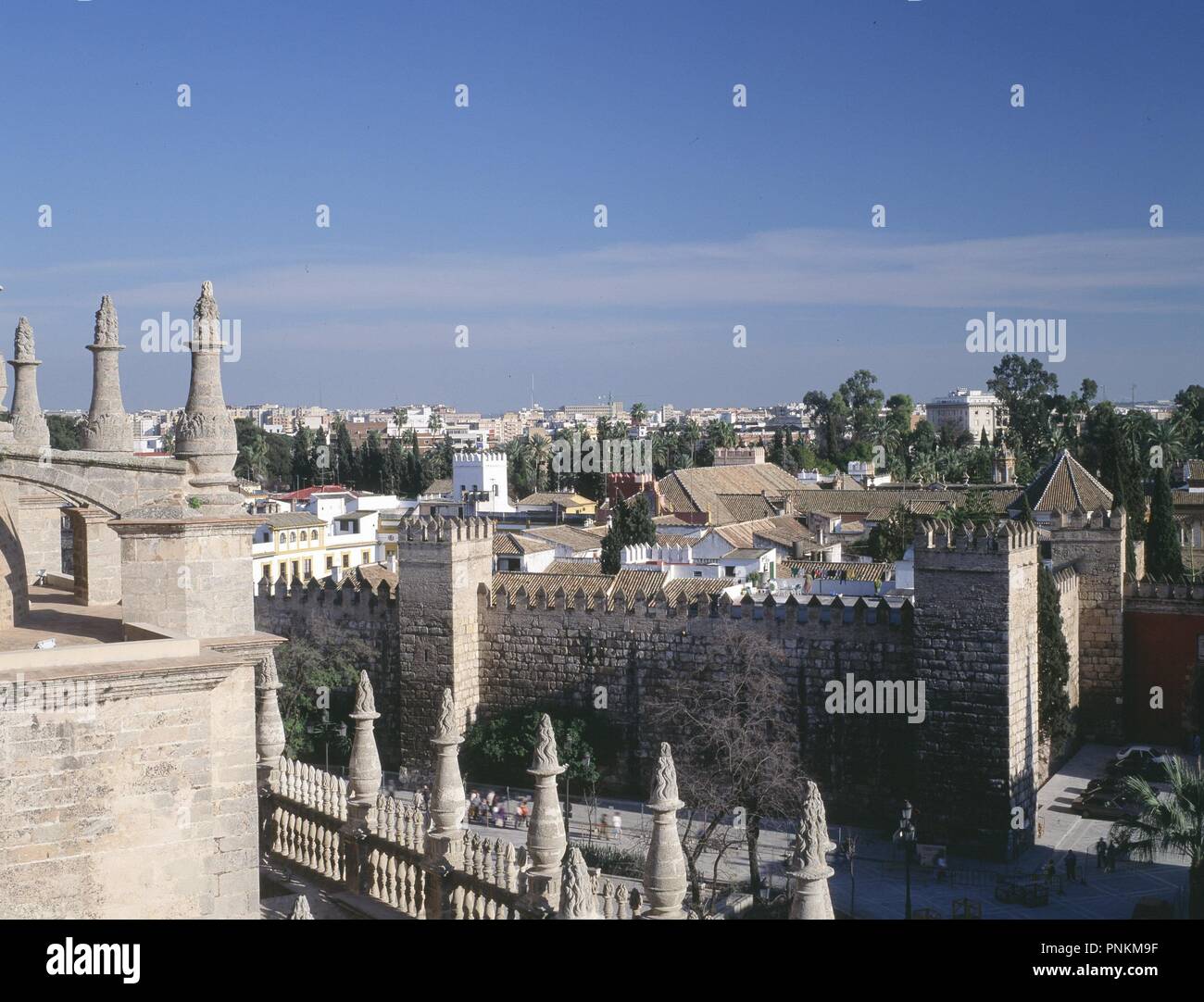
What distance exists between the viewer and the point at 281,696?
21719 millimetres

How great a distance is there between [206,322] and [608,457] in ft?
165

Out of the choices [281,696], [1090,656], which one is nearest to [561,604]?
[281,696]

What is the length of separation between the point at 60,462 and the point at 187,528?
1213 millimetres

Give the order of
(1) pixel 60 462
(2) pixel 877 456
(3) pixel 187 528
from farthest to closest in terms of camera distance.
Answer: (2) pixel 877 456 < (1) pixel 60 462 < (3) pixel 187 528

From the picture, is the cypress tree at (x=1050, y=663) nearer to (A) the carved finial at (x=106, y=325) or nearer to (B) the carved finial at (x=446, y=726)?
(B) the carved finial at (x=446, y=726)

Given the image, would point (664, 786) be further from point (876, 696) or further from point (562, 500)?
point (562, 500)

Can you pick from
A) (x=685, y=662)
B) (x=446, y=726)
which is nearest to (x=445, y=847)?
(x=446, y=726)

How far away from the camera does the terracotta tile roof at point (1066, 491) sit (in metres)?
30.9

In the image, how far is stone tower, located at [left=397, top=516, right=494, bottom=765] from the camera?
2112 cm

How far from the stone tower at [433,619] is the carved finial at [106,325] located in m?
A: 10.2

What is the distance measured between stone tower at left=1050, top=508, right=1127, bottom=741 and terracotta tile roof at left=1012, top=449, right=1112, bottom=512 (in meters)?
7.99

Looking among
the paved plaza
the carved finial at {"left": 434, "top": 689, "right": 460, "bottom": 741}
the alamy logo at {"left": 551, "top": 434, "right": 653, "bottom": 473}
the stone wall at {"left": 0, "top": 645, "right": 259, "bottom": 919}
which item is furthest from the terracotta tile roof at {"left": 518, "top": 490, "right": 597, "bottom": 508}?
the stone wall at {"left": 0, "top": 645, "right": 259, "bottom": 919}
